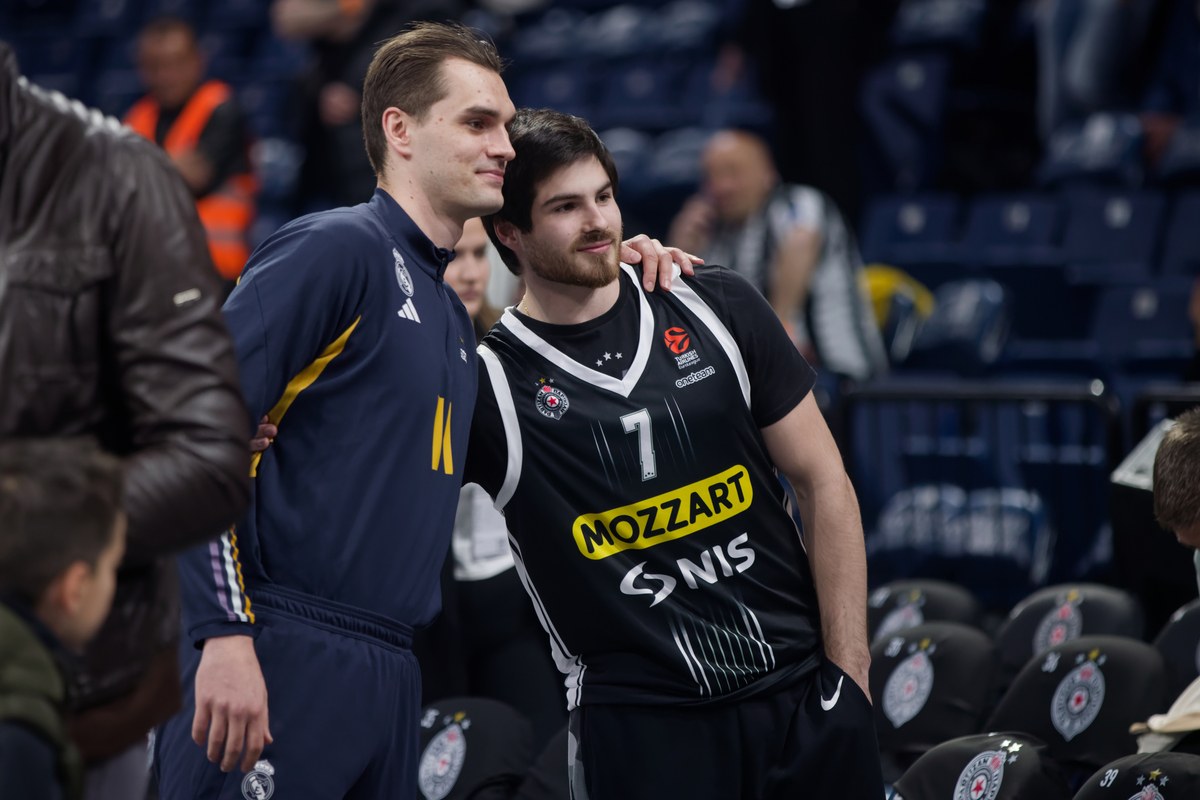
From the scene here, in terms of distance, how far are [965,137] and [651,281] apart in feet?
23.5

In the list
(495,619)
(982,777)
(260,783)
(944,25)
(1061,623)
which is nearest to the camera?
(260,783)

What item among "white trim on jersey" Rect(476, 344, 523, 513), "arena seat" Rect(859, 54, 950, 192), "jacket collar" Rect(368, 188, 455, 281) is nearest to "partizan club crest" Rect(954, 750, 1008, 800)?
"white trim on jersey" Rect(476, 344, 523, 513)

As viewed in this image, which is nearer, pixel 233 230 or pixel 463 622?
pixel 463 622

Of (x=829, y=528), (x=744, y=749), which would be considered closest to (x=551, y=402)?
(x=829, y=528)

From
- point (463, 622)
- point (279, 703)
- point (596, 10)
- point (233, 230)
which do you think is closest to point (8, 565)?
point (279, 703)

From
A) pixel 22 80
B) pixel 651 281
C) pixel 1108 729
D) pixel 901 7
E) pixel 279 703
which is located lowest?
pixel 1108 729

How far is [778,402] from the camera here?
2.76 m

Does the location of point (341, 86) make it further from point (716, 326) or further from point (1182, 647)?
point (1182, 647)

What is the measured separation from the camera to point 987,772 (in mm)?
3189

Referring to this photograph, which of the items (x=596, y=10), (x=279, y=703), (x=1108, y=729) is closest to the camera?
(x=279, y=703)

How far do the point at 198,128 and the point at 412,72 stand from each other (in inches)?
195

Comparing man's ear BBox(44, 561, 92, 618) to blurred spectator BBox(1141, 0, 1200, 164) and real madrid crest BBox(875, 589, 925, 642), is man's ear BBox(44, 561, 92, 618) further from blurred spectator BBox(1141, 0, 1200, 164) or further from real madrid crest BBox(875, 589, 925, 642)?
blurred spectator BBox(1141, 0, 1200, 164)

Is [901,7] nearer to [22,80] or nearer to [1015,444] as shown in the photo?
[1015,444]

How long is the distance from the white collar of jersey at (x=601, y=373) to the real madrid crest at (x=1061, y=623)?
2174mm
